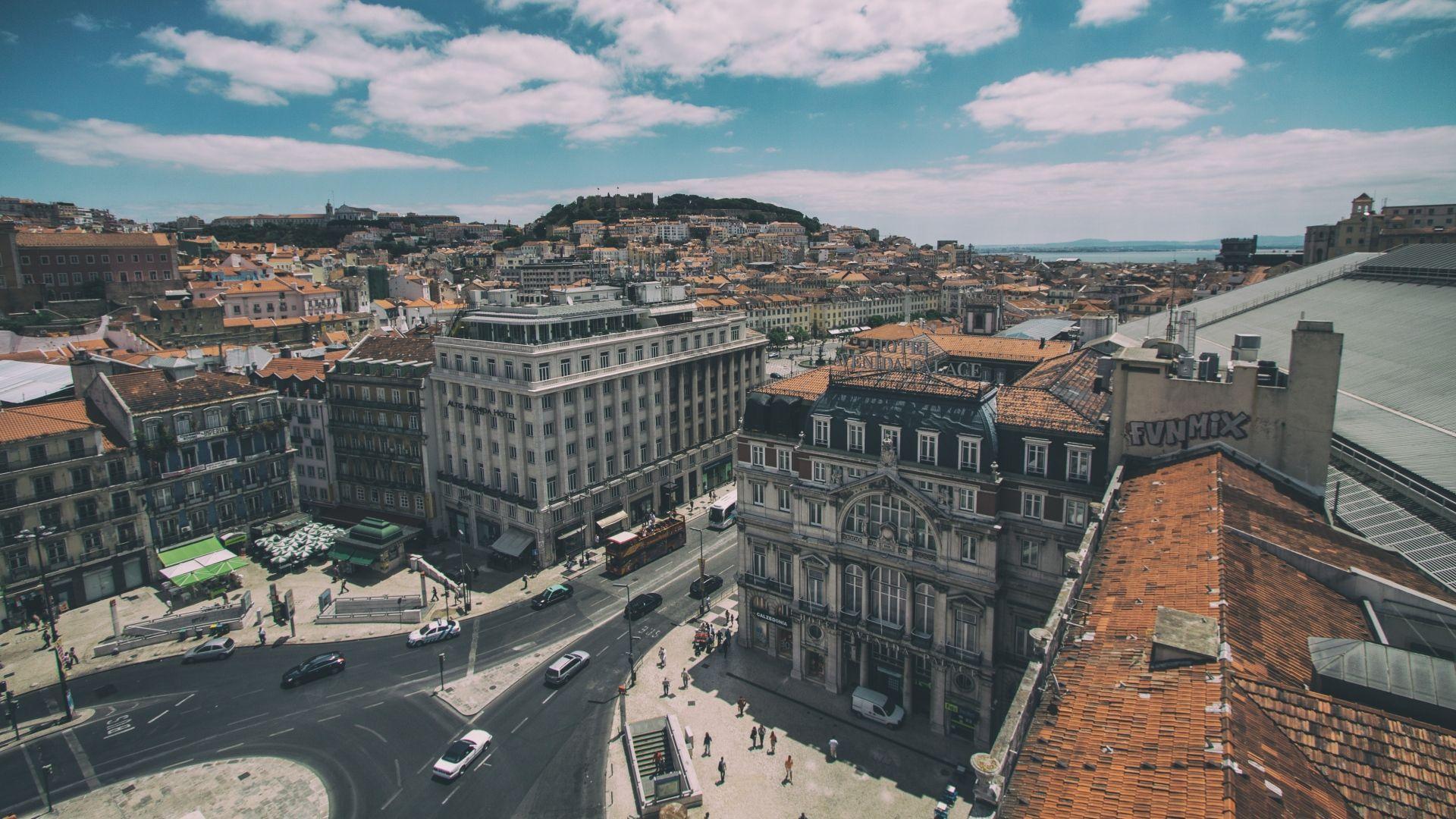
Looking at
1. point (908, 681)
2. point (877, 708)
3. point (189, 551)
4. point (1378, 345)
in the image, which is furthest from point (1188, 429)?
point (189, 551)

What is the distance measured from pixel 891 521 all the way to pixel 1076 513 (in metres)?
9.79

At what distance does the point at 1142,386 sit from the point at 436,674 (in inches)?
1853

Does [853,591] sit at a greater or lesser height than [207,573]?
greater

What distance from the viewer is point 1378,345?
54.6m

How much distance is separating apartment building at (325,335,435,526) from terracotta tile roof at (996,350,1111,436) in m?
56.2

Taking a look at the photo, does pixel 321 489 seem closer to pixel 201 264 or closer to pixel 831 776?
pixel 831 776

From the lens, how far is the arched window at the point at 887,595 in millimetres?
43062

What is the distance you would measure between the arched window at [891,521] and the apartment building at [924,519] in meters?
0.07

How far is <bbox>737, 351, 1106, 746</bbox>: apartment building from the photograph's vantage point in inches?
1543

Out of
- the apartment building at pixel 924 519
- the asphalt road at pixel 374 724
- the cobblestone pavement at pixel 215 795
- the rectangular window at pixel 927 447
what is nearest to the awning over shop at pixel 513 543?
the asphalt road at pixel 374 724

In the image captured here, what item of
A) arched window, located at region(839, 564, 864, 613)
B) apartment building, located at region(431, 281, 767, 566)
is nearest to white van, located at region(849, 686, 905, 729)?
arched window, located at region(839, 564, 864, 613)

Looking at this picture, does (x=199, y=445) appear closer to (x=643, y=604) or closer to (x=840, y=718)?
(x=643, y=604)

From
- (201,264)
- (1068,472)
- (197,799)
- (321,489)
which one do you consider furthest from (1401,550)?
(201,264)

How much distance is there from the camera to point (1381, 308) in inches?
2511
